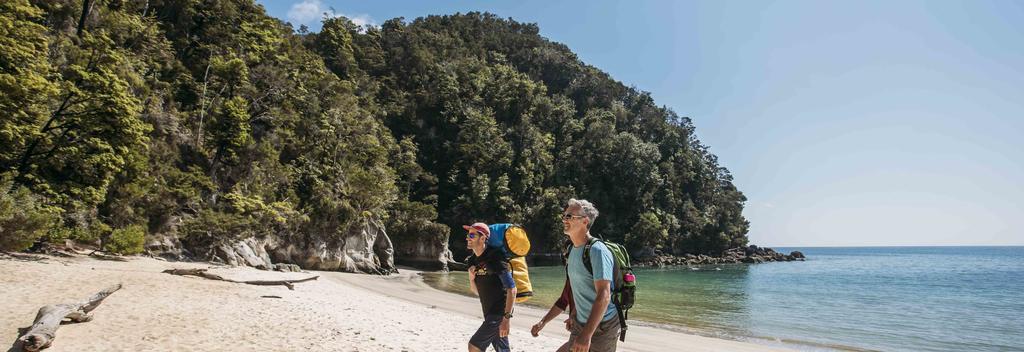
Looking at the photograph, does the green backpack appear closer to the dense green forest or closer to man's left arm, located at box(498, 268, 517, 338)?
man's left arm, located at box(498, 268, 517, 338)

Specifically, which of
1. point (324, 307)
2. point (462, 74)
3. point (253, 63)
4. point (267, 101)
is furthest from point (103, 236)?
point (462, 74)

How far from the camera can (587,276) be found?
317 centimetres

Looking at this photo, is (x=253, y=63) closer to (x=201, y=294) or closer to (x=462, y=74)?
(x=201, y=294)

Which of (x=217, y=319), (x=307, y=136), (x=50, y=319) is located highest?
(x=307, y=136)

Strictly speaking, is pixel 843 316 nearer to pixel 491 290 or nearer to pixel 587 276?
pixel 491 290

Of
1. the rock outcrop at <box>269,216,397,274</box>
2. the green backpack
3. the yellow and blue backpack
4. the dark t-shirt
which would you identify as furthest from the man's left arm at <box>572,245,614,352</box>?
the rock outcrop at <box>269,216,397,274</box>

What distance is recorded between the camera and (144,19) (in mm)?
23781

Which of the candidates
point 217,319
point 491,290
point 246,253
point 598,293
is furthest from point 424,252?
point 598,293

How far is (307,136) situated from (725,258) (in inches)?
2123

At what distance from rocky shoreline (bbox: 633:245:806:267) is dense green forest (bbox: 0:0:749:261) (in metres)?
1.56

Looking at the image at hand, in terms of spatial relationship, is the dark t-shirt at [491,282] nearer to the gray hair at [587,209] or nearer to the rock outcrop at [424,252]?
the gray hair at [587,209]

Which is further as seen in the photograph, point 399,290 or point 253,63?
point 253,63

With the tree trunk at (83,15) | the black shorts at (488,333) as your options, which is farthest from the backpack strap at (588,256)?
the tree trunk at (83,15)

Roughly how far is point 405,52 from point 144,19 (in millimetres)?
35072
